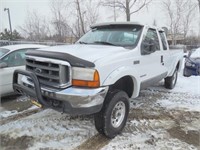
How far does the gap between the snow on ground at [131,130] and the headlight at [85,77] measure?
1048mm

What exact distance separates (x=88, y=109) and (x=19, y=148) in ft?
4.20

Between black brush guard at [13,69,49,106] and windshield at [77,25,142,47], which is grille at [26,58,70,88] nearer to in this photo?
black brush guard at [13,69,49,106]

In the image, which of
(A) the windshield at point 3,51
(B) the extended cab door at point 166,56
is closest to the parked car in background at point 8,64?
(A) the windshield at point 3,51

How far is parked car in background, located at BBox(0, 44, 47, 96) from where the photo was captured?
5.48 metres

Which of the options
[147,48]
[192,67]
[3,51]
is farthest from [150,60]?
[192,67]

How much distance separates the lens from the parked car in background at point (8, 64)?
18.0 feet

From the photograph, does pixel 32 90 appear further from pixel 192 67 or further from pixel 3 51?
pixel 192 67

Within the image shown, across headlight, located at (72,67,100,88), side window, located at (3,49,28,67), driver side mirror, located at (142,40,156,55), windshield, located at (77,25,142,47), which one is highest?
windshield, located at (77,25,142,47)

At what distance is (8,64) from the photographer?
18.7 ft

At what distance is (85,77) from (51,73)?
598 mm

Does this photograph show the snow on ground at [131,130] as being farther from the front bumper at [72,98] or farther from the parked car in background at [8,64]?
the parked car in background at [8,64]

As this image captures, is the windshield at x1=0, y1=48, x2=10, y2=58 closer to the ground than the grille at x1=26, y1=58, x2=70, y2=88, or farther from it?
farther from it

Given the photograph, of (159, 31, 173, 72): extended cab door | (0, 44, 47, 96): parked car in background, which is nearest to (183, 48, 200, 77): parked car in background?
(159, 31, 173, 72): extended cab door

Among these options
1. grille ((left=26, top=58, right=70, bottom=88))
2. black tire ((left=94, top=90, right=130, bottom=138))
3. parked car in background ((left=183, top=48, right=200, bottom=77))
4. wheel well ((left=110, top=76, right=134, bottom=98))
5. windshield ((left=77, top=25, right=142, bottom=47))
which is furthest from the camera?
parked car in background ((left=183, top=48, right=200, bottom=77))
